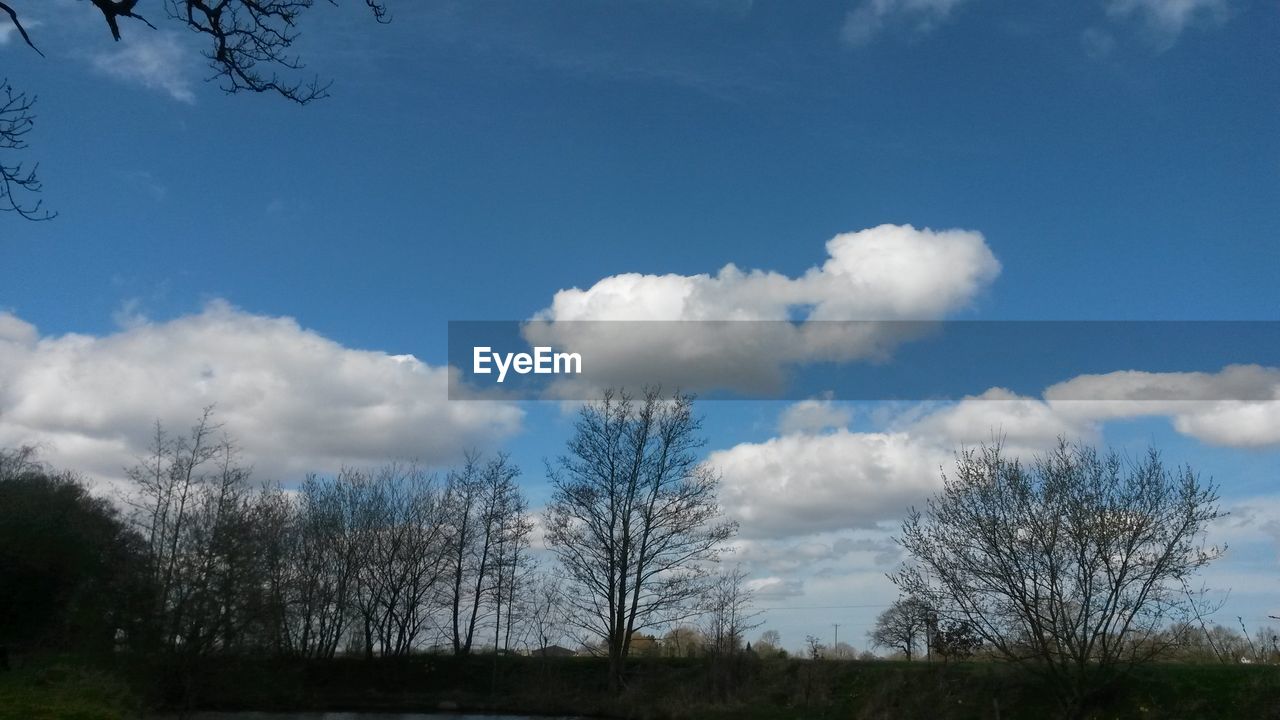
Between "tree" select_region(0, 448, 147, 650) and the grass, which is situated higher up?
"tree" select_region(0, 448, 147, 650)

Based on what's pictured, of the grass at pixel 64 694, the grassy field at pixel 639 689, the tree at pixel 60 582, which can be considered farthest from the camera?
the tree at pixel 60 582

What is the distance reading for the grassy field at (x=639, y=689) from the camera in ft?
71.0

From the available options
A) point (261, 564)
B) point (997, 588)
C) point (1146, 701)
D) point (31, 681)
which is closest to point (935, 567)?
point (997, 588)

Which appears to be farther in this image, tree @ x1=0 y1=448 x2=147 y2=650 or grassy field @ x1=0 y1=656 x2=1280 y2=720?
tree @ x1=0 y1=448 x2=147 y2=650

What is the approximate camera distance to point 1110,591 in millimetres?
17922

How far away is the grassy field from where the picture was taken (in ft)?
71.0

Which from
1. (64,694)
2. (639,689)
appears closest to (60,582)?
(64,694)

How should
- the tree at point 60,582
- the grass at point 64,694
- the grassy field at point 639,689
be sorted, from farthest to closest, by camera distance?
the tree at point 60,582, the grassy field at point 639,689, the grass at point 64,694

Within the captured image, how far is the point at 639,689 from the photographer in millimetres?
34156

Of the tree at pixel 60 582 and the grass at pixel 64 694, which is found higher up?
the tree at pixel 60 582

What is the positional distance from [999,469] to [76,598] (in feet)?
86.1

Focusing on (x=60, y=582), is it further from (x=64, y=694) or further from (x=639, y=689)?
(x=639, y=689)

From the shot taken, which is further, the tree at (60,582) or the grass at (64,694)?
the tree at (60,582)

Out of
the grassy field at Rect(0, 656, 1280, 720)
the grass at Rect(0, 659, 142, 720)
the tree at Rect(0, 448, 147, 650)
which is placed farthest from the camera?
the tree at Rect(0, 448, 147, 650)
